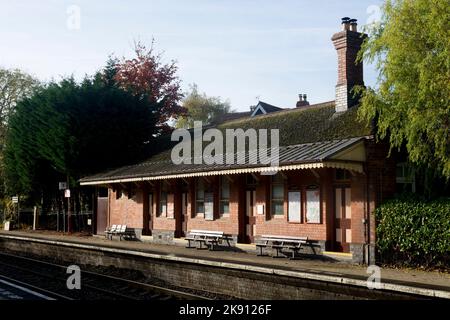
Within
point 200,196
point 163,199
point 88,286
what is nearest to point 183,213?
point 200,196

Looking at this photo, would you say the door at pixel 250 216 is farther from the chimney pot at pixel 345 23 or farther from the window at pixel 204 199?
the chimney pot at pixel 345 23

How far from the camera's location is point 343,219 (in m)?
15.0

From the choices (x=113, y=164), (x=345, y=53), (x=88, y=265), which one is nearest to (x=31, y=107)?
(x=113, y=164)

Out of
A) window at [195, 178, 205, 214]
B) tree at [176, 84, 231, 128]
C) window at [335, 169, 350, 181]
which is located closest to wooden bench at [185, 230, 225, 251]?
window at [195, 178, 205, 214]

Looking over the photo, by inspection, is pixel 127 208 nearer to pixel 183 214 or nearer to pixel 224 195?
pixel 183 214

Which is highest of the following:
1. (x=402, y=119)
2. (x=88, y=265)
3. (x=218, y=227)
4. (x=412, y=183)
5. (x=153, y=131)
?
(x=153, y=131)

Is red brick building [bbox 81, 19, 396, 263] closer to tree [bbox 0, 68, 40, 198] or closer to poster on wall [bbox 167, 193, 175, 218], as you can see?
poster on wall [bbox 167, 193, 175, 218]

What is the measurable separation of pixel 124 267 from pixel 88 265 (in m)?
2.49

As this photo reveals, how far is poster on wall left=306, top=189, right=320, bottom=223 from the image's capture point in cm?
1546

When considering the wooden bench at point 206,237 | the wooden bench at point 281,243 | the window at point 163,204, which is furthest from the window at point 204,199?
the wooden bench at point 281,243

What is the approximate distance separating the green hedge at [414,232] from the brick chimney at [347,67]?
16.2 ft

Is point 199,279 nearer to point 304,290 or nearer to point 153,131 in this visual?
point 304,290
